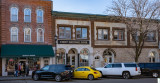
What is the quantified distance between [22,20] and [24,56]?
480 cm

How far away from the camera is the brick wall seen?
27.5 meters

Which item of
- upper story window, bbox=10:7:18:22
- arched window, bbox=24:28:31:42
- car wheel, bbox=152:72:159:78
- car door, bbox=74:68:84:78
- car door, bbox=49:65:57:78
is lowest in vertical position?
car wheel, bbox=152:72:159:78

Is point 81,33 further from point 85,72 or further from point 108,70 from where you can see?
point 85,72

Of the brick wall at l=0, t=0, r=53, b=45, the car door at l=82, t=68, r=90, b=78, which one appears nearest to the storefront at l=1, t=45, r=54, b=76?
the brick wall at l=0, t=0, r=53, b=45

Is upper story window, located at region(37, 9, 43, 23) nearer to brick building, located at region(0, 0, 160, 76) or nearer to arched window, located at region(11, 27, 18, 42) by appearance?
brick building, located at region(0, 0, 160, 76)

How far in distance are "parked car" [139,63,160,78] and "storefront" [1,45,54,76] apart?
11.2 metres

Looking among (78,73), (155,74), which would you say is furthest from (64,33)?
(155,74)

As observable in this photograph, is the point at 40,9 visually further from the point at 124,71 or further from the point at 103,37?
the point at 124,71

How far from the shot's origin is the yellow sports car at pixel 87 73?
75.2 ft

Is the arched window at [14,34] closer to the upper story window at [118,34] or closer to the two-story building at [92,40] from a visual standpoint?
the two-story building at [92,40]

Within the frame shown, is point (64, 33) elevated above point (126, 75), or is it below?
above

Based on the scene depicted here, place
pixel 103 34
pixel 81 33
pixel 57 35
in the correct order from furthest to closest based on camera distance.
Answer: pixel 103 34 < pixel 81 33 < pixel 57 35

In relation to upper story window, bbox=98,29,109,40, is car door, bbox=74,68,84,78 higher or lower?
lower

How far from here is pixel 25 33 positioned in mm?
28609
